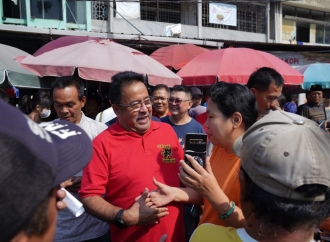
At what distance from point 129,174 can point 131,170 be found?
0.03 meters

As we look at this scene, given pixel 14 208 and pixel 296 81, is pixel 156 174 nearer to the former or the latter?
pixel 14 208

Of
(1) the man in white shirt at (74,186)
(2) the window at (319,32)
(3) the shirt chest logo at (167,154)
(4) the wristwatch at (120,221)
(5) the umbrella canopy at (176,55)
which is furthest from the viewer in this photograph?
(2) the window at (319,32)

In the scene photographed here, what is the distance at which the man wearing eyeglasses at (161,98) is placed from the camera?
4805mm

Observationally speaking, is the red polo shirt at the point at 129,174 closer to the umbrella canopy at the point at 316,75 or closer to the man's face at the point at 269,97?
the man's face at the point at 269,97

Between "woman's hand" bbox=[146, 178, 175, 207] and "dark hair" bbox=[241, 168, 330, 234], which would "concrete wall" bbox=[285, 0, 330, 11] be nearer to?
"woman's hand" bbox=[146, 178, 175, 207]

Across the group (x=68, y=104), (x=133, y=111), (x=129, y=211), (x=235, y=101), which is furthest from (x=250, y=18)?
(x=129, y=211)

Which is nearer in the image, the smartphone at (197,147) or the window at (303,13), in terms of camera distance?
the smartphone at (197,147)

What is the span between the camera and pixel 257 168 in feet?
3.95

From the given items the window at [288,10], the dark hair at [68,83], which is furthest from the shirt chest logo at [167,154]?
the window at [288,10]

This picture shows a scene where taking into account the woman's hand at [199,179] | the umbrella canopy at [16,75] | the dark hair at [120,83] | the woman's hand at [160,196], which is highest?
the umbrella canopy at [16,75]

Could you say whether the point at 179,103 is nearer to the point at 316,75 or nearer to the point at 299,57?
the point at 316,75

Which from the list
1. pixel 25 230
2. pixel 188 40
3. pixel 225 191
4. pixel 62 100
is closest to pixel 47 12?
pixel 188 40

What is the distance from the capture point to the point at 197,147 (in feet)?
6.91

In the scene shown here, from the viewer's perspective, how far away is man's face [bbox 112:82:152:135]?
2.38m
